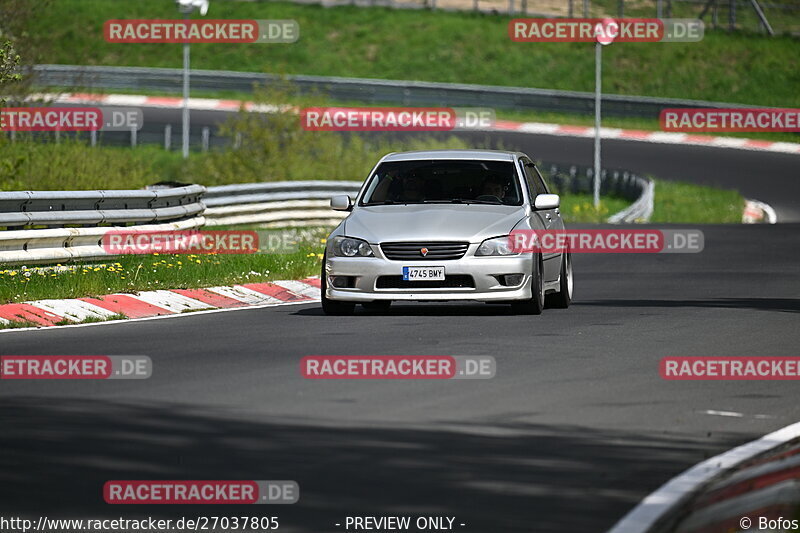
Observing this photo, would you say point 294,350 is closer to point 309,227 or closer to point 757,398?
point 757,398

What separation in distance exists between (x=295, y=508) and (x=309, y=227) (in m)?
21.8

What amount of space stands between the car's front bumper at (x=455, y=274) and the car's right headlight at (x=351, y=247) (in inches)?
3.1

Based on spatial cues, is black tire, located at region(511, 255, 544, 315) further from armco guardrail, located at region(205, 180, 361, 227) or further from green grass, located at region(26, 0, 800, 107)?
green grass, located at region(26, 0, 800, 107)

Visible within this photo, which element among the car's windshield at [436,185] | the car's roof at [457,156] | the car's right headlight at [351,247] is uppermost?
the car's roof at [457,156]

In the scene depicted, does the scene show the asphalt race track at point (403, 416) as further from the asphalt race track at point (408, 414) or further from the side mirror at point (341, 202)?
the side mirror at point (341, 202)

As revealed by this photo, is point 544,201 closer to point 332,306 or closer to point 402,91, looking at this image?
point 332,306

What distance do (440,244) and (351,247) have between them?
0.86 metres

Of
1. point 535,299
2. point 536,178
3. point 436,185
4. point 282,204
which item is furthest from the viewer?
point 282,204

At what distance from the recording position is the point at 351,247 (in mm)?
15773

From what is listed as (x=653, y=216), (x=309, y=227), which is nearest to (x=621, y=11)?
(x=653, y=216)

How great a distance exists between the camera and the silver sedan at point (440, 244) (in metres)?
15.5

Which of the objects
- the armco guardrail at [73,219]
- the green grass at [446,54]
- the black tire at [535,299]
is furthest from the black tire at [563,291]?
the green grass at [446,54]

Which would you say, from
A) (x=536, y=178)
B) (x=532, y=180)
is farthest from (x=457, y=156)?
(x=536, y=178)

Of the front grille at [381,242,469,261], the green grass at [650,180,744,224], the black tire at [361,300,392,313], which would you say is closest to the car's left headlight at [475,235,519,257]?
the front grille at [381,242,469,261]
